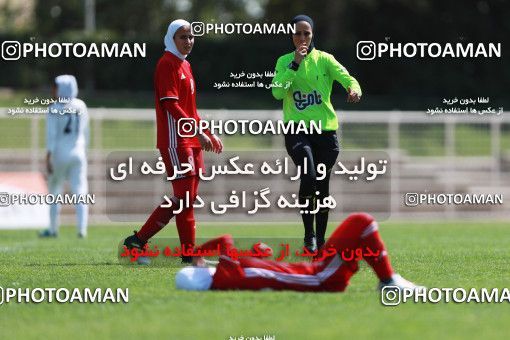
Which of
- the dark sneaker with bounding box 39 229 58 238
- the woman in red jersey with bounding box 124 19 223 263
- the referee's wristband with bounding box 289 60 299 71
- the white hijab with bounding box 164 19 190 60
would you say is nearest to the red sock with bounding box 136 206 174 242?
the woman in red jersey with bounding box 124 19 223 263

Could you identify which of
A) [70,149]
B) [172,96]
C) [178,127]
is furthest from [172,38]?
[70,149]

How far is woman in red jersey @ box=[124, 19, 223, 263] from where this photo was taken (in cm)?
1016

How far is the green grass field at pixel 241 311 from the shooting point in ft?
21.7

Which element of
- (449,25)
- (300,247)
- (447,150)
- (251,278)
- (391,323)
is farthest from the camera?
(449,25)

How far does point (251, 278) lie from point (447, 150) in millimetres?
18370

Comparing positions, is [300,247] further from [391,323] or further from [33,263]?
[391,323]

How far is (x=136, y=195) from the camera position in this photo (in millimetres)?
24078

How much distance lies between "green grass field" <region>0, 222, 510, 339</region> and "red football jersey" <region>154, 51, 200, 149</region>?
112cm

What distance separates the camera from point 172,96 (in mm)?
10125

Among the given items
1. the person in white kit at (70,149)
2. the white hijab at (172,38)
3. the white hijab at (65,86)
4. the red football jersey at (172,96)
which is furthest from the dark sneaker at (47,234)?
the white hijab at (172,38)

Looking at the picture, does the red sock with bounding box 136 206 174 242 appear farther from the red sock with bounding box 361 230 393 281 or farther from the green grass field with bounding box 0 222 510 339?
the red sock with bounding box 361 230 393 281

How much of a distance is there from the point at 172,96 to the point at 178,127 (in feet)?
0.87

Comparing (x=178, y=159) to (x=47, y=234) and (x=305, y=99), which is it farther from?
(x=47, y=234)

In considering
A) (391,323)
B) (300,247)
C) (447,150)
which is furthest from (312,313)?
(447,150)
